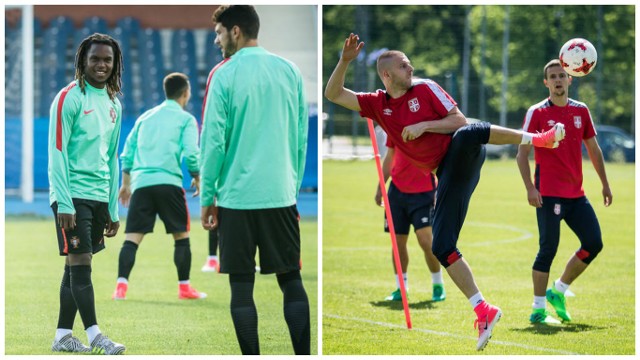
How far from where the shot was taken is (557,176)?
23.3 feet

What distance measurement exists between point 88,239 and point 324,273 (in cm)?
424

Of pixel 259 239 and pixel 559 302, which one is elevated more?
pixel 259 239

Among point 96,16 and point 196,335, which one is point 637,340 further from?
point 96,16

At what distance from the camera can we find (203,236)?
13.4 metres

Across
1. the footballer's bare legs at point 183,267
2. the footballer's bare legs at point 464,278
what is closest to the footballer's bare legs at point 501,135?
the footballer's bare legs at point 464,278

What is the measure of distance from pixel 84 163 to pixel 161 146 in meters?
2.55

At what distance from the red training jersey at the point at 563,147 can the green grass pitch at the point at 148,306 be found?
1.94 meters

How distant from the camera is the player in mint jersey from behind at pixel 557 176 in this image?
6.99 m

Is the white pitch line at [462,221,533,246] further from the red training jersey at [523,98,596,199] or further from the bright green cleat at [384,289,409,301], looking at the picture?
the red training jersey at [523,98,596,199]

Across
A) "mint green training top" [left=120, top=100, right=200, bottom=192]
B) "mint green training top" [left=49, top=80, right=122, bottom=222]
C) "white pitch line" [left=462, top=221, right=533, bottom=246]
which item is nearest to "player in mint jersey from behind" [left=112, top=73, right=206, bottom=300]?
"mint green training top" [left=120, top=100, right=200, bottom=192]

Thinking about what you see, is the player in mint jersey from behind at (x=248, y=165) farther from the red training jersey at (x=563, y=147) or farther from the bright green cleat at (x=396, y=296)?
the bright green cleat at (x=396, y=296)

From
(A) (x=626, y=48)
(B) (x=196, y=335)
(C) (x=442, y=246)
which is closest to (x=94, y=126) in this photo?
(B) (x=196, y=335)

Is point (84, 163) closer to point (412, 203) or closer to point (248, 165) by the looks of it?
point (248, 165)

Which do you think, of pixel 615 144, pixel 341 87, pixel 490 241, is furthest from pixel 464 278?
pixel 615 144
